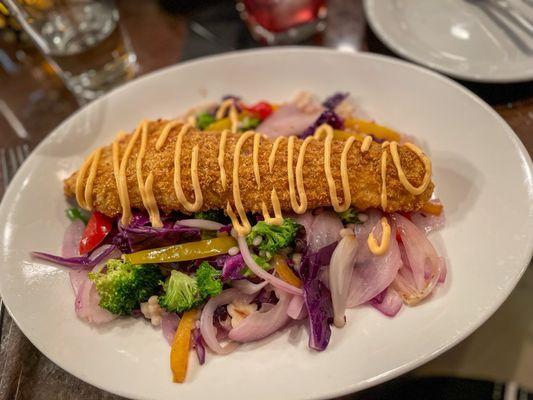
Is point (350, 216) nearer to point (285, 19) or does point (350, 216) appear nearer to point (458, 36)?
point (458, 36)

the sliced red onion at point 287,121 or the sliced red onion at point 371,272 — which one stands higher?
the sliced red onion at point 287,121

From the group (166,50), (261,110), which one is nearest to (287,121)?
(261,110)

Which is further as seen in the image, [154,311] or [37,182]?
[37,182]

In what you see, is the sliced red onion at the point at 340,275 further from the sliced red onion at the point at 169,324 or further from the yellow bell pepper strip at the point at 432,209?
the sliced red onion at the point at 169,324

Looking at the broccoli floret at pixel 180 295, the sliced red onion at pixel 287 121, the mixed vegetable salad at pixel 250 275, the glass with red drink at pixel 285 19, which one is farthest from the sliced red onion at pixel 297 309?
the glass with red drink at pixel 285 19

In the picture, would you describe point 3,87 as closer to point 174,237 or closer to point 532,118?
point 174,237

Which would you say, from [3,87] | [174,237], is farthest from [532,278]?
[3,87]

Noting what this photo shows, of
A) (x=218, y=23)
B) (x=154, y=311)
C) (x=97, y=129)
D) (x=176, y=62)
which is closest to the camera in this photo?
(x=154, y=311)
